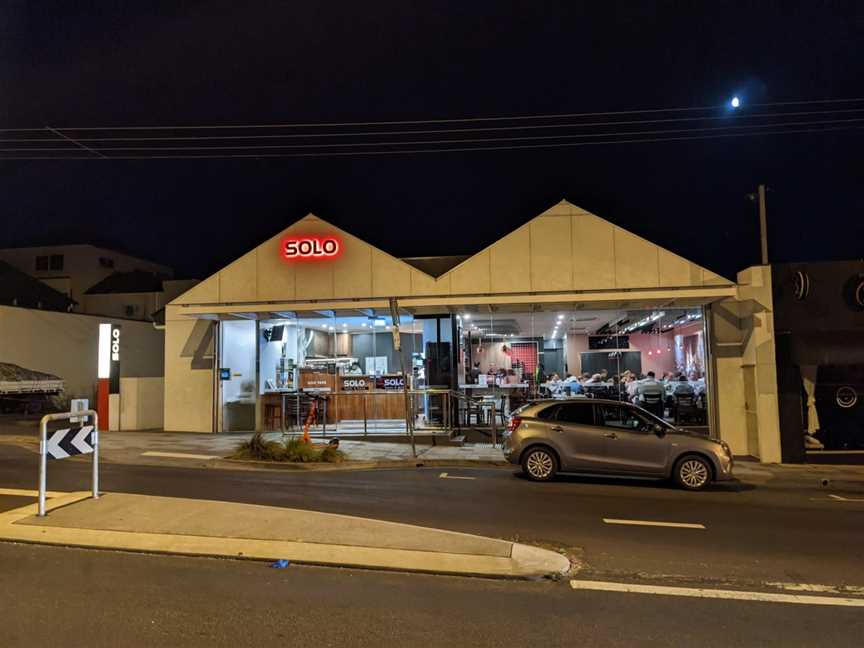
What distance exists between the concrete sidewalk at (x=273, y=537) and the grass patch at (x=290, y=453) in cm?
473

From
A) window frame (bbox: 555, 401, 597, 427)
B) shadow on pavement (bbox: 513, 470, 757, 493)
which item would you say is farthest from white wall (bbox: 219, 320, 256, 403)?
window frame (bbox: 555, 401, 597, 427)

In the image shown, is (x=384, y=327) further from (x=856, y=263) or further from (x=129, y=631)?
(x=129, y=631)

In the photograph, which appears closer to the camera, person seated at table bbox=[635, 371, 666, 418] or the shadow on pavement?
the shadow on pavement

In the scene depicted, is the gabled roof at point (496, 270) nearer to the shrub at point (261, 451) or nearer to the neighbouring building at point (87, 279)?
the shrub at point (261, 451)

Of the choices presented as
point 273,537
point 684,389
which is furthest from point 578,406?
point 684,389

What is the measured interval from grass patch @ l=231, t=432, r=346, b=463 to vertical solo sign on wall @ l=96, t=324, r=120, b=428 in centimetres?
830

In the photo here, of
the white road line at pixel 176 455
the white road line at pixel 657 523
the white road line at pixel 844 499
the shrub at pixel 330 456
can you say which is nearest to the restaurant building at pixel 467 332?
the shrub at pixel 330 456

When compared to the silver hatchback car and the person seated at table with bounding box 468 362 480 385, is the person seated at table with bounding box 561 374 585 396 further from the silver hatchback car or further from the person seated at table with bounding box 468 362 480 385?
the silver hatchback car

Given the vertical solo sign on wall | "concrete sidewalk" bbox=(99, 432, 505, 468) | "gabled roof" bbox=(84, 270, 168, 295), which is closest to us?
"concrete sidewalk" bbox=(99, 432, 505, 468)

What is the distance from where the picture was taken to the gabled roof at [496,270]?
16.3 metres

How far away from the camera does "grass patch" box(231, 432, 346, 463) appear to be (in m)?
13.1

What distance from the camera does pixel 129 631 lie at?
14.6ft

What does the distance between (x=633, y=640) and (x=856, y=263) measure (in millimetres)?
13727

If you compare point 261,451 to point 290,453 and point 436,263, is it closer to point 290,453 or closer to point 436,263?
point 290,453
